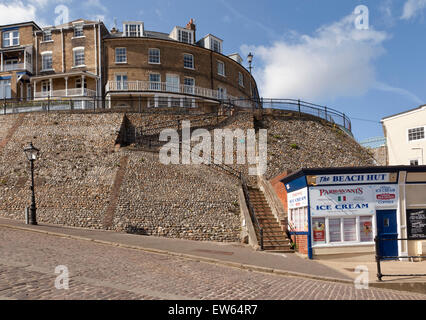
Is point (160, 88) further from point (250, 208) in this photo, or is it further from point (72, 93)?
point (250, 208)

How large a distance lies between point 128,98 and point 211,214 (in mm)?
19425

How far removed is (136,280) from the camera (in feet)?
27.9

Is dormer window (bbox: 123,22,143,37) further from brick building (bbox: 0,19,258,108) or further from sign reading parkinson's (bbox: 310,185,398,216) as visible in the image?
sign reading parkinson's (bbox: 310,185,398,216)

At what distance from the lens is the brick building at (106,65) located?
35.2 meters

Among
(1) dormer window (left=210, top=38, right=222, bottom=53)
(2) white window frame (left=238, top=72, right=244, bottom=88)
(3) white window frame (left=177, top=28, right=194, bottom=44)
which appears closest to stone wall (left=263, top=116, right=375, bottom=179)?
(2) white window frame (left=238, top=72, right=244, bottom=88)

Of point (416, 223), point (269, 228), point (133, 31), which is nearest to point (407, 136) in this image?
point (416, 223)

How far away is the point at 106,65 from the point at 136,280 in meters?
31.7

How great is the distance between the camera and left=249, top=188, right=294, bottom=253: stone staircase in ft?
51.4

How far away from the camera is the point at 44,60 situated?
38094 millimetres

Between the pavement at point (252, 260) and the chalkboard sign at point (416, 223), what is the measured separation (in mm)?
2140

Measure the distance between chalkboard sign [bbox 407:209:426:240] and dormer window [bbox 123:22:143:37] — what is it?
31567 millimetres

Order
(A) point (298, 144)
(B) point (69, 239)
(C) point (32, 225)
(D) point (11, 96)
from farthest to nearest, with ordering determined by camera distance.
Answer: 1. (D) point (11, 96)
2. (A) point (298, 144)
3. (C) point (32, 225)
4. (B) point (69, 239)
